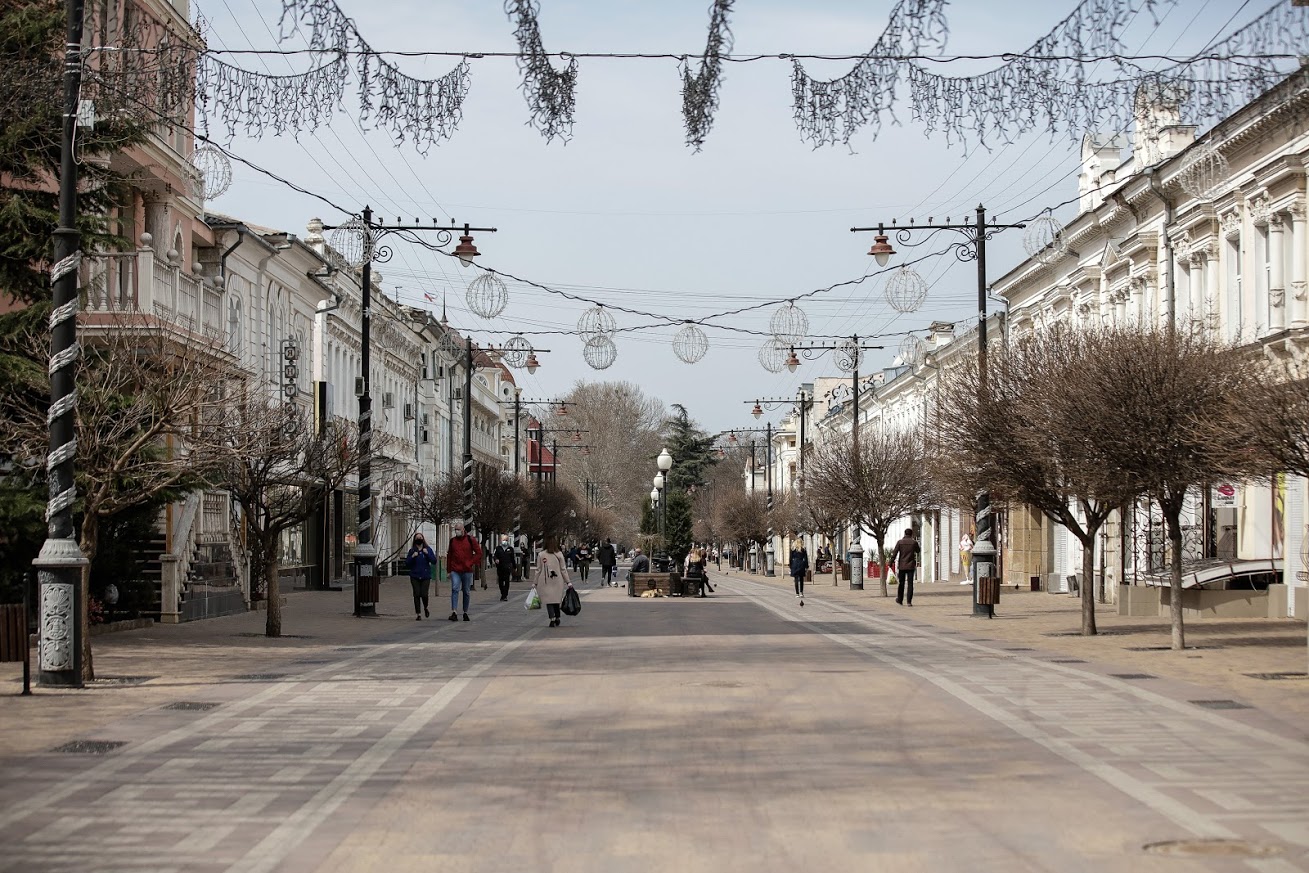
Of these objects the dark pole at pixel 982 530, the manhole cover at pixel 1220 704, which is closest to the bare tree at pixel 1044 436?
the dark pole at pixel 982 530

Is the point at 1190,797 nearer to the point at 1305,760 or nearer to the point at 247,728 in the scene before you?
the point at 1305,760

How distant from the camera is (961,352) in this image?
190 ft

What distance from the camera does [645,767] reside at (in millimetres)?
10773

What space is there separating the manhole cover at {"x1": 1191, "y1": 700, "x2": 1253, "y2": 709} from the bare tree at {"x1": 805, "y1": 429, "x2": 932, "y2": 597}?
108ft

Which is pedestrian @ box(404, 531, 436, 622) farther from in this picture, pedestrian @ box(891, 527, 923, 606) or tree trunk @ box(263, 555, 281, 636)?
pedestrian @ box(891, 527, 923, 606)

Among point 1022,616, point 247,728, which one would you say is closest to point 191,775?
point 247,728

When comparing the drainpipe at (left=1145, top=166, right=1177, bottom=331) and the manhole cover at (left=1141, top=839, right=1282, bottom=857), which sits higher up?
the drainpipe at (left=1145, top=166, right=1177, bottom=331)

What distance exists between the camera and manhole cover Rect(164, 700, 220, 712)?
14.5 meters

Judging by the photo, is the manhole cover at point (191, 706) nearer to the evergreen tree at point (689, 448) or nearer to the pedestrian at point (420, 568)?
the pedestrian at point (420, 568)

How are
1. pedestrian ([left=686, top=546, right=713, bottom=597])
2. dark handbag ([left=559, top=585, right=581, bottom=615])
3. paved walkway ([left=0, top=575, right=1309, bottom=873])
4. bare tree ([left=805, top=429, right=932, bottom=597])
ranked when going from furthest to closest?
bare tree ([left=805, top=429, right=932, bottom=597]), pedestrian ([left=686, top=546, right=713, bottom=597]), dark handbag ([left=559, top=585, right=581, bottom=615]), paved walkway ([left=0, top=575, right=1309, bottom=873])

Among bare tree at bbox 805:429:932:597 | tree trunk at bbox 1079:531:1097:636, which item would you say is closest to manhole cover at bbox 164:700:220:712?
tree trunk at bbox 1079:531:1097:636

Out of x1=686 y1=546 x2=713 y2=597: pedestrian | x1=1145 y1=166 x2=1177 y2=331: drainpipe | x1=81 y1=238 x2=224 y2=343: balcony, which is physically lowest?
x1=686 y1=546 x2=713 y2=597: pedestrian

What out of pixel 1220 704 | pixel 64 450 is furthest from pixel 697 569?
pixel 1220 704

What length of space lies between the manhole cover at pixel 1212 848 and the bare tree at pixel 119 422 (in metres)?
11.7
